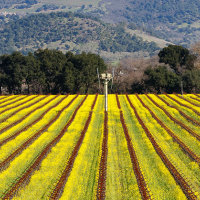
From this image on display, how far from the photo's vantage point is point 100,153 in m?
19.7

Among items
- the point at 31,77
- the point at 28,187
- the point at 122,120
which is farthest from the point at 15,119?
the point at 31,77

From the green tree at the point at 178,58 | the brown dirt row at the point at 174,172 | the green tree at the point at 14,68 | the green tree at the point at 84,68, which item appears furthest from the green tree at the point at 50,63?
the brown dirt row at the point at 174,172

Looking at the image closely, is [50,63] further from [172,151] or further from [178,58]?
[172,151]

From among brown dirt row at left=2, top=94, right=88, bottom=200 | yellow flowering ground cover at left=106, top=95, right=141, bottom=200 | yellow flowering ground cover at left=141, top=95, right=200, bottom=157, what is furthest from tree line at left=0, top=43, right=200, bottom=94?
brown dirt row at left=2, top=94, right=88, bottom=200

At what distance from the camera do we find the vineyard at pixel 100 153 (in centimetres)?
1492

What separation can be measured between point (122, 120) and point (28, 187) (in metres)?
15.6

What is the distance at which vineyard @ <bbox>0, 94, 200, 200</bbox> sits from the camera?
14.9 m

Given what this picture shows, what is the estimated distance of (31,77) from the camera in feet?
181

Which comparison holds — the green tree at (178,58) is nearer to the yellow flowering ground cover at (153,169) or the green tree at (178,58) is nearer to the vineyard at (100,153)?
the vineyard at (100,153)

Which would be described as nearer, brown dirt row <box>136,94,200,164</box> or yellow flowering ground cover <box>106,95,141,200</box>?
yellow flowering ground cover <box>106,95,141,200</box>

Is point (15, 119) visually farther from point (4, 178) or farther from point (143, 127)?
point (143, 127)

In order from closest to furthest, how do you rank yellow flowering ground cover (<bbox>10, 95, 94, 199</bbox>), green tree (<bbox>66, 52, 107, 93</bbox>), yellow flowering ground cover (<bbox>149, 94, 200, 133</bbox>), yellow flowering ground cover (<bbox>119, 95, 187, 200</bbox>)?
1. yellow flowering ground cover (<bbox>119, 95, 187, 200</bbox>)
2. yellow flowering ground cover (<bbox>10, 95, 94, 199</bbox>)
3. yellow flowering ground cover (<bbox>149, 94, 200, 133</bbox>)
4. green tree (<bbox>66, 52, 107, 93</bbox>)

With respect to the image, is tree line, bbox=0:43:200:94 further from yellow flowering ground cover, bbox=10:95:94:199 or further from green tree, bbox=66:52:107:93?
yellow flowering ground cover, bbox=10:95:94:199

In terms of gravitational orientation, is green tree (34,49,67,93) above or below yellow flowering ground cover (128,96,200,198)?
above
